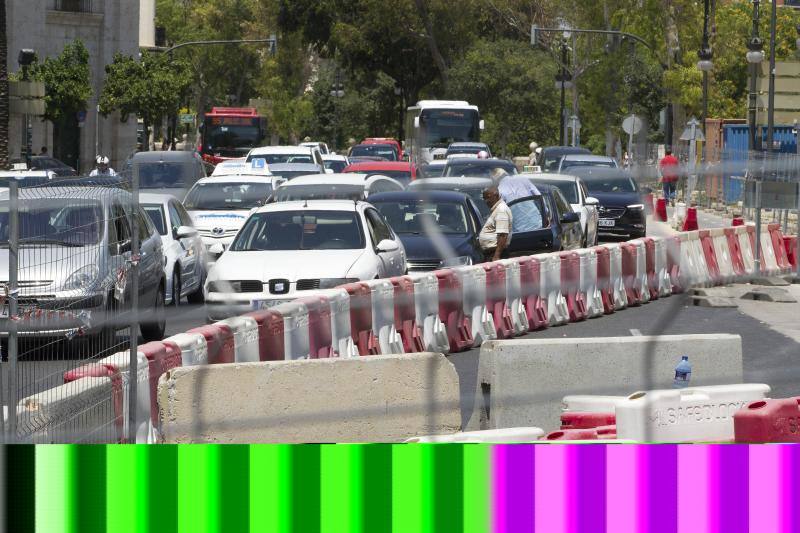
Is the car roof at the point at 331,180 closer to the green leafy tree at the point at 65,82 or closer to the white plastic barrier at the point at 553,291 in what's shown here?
the white plastic barrier at the point at 553,291

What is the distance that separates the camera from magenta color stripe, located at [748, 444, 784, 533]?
4.84 metres

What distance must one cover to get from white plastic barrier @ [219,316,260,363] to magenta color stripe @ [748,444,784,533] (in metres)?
4.38

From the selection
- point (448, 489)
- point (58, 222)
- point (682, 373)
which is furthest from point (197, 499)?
point (682, 373)

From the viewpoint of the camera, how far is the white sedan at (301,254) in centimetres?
1308

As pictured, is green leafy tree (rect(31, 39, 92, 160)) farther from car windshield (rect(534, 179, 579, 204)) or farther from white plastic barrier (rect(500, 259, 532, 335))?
white plastic barrier (rect(500, 259, 532, 335))

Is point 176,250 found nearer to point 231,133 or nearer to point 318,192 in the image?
point 318,192

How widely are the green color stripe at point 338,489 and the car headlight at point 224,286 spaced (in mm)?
8147

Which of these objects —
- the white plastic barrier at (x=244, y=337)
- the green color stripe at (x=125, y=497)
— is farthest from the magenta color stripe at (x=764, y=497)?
the white plastic barrier at (x=244, y=337)

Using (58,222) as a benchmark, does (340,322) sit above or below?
below

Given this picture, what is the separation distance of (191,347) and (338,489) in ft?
10.4

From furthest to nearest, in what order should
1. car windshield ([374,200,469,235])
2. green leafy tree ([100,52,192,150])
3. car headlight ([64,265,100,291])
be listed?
green leafy tree ([100,52,192,150])
car windshield ([374,200,469,235])
car headlight ([64,265,100,291])

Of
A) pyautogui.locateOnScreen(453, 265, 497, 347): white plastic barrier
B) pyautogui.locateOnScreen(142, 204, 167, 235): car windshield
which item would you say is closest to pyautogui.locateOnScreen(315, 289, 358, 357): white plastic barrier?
pyautogui.locateOnScreen(453, 265, 497, 347): white plastic barrier

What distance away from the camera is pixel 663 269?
39.6ft

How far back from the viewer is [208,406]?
650cm
